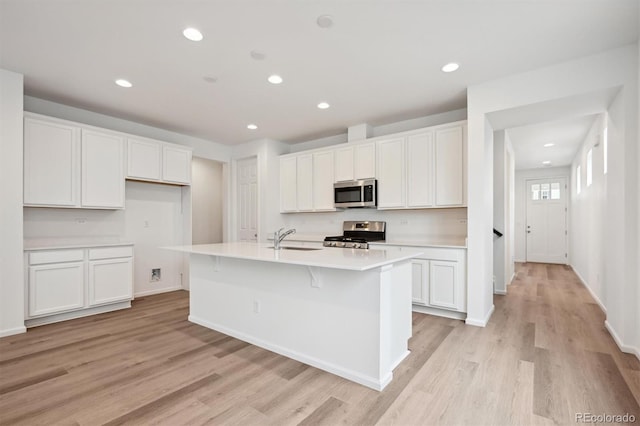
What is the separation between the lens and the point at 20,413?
1.88 m

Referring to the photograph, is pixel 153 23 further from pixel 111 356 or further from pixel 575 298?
pixel 575 298

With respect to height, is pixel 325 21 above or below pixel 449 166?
above

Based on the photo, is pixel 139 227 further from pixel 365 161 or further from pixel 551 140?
pixel 551 140

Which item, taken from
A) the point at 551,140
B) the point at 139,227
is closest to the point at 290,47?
the point at 139,227

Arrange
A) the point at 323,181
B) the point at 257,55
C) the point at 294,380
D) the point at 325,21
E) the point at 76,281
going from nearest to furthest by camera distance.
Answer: the point at 294,380 → the point at 325,21 → the point at 257,55 → the point at 76,281 → the point at 323,181

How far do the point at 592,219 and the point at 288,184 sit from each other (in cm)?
506

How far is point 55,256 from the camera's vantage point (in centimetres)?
A: 356

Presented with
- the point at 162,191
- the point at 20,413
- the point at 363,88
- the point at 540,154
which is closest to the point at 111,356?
the point at 20,413

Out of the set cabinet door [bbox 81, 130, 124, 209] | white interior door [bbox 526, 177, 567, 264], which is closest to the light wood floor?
cabinet door [bbox 81, 130, 124, 209]

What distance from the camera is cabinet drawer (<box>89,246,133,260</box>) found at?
3.88m

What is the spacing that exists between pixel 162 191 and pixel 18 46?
2794mm

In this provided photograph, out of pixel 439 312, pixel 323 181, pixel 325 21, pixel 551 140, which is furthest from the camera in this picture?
pixel 551 140

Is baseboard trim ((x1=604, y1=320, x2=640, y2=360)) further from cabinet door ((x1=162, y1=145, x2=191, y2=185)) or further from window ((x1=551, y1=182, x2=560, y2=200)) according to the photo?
window ((x1=551, y1=182, x2=560, y2=200))

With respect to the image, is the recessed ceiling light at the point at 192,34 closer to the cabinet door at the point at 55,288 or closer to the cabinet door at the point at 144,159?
the cabinet door at the point at 144,159
